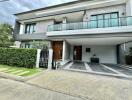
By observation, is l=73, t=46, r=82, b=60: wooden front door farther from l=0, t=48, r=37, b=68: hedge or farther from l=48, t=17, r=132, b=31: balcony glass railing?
l=0, t=48, r=37, b=68: hedge

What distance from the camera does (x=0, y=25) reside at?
18031 millimetres

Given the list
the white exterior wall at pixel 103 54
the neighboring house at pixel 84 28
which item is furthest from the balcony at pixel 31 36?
the white exterior wall at pixel 103 54

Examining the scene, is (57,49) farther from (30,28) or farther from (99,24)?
(30,28)

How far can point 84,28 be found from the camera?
38.9 feet

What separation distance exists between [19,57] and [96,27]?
8558mm

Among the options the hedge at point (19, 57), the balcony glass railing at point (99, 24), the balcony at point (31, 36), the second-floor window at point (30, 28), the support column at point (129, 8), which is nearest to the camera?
the hedge at point (19, 57)

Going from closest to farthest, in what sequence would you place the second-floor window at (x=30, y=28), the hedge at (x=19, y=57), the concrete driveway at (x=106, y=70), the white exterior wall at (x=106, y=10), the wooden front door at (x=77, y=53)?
the concrete driveway at (x=106, y=70) < the hedge at (x=19, y=57) < the white exterior wall at (x=106, y=10) < the wooden front door at (x=77, y=53) < the second-floor window at (x=30, y=28)

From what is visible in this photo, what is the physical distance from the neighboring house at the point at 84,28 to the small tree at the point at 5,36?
52.7 inches

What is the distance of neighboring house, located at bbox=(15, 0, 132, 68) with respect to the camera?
10.6 m

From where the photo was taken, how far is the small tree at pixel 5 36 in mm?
16484

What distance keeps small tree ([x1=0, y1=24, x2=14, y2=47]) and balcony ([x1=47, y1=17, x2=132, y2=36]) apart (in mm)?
7832

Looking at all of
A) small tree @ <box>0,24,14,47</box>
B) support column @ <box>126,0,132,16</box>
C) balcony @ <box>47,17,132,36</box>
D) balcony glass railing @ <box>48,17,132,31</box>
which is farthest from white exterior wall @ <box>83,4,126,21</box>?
small tree @ <box>0,24,14,47</box>

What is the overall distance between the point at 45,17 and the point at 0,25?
28.0ft

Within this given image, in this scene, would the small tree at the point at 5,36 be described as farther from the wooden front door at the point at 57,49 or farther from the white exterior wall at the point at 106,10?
the white exterior wall at the point at 106,10
